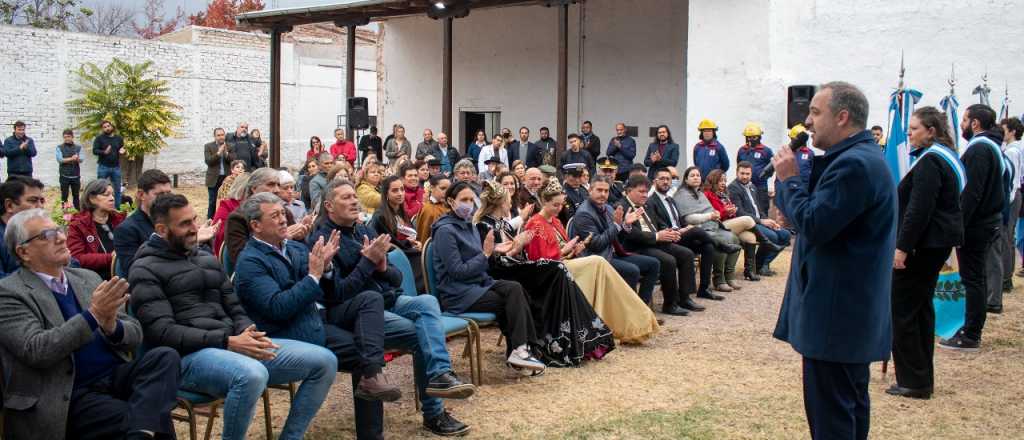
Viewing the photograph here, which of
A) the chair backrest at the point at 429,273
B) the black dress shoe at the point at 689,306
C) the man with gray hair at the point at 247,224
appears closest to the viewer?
the man with gray hair at the point at 247,224

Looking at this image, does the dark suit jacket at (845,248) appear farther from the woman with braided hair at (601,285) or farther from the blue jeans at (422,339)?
the woman with braided hair at (601,285)

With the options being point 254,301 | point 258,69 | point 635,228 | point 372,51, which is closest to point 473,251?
point 254,301

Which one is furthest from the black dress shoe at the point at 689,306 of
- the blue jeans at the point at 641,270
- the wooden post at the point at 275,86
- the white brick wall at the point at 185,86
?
the white brick wall at the point at 185,86

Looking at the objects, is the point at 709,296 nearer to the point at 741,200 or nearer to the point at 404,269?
the point at 741,200

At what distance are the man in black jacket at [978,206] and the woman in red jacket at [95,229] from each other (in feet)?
17.7

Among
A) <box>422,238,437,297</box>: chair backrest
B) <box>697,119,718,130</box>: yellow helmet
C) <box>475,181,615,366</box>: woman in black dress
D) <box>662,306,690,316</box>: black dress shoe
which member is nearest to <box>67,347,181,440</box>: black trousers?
<box>422,238,437,297</box>: chair backrest

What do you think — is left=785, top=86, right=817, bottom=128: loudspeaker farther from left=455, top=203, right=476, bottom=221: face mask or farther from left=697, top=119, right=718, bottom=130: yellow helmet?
left=455, top=203, right=476, bottom=221: face mask

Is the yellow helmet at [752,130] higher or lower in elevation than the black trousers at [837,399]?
higher

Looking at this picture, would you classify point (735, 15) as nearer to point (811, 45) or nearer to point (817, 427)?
point (811, 45)

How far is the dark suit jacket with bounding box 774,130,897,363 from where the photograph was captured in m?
3.13

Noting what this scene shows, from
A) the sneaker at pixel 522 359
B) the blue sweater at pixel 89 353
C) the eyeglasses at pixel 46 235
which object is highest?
the eyeglasses at pixel 46 235

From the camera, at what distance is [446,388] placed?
438 centimetres

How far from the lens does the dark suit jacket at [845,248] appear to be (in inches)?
123

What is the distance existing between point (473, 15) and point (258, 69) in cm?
769
